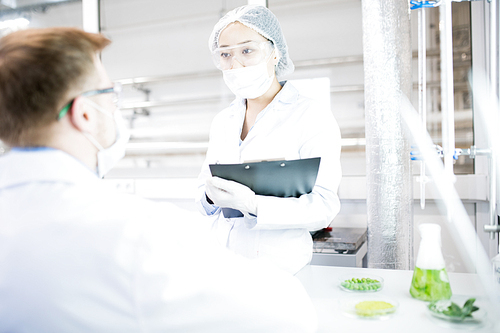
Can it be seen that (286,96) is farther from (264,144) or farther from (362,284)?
(362,284)

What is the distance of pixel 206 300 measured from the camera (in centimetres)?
55

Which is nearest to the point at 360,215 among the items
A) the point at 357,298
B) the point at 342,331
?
the point at 357,298

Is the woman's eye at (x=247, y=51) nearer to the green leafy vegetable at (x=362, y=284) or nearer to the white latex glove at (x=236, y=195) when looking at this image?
the white latex glove at (x=236, y=195)

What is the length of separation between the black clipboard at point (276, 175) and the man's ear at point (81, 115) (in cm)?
54

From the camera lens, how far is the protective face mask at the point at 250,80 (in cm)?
143

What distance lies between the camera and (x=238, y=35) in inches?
56.6

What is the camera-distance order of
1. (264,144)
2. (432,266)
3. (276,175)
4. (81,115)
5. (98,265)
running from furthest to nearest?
1. (264,144)
2. (276,175)
3. (432,266)
4. (81,115)
5. (98,265)

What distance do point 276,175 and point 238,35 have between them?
61 centimetres

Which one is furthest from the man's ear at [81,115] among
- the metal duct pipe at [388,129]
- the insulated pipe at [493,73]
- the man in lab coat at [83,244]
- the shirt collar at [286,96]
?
the metal duct pipe at [388,129]

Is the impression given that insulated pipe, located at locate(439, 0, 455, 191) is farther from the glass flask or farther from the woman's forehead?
the woman's forehead

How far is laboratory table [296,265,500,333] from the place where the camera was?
791 millimetres

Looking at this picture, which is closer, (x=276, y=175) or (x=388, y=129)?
(x=276, y=175)

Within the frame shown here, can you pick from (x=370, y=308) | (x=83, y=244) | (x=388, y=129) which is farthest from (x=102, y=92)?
(x=388, y=129)

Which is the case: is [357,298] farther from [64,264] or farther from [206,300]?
[64,264]
